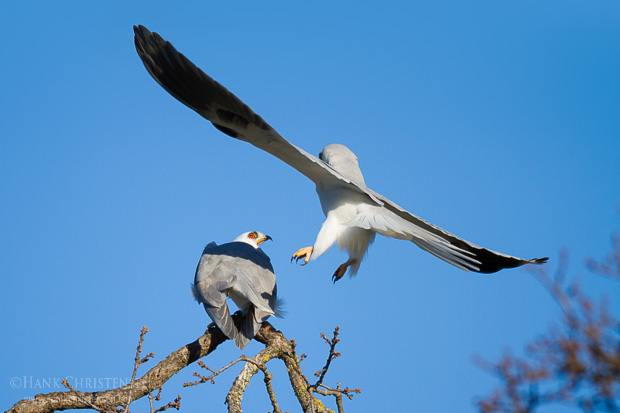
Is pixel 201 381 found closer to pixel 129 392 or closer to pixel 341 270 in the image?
pixel 129 392

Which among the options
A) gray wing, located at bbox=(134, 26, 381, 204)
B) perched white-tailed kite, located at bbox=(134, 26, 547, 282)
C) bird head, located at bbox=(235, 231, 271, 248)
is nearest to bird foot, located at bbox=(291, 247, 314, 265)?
perched white-tailed kite, located at bbox=(134, 26, 547, 282)

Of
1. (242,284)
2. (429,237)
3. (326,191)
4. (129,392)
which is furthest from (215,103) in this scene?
(129,392)

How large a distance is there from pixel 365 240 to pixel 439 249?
86cm

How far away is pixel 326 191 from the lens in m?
5.00

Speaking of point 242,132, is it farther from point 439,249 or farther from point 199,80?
point 439,249

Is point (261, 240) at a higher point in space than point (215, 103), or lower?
lower

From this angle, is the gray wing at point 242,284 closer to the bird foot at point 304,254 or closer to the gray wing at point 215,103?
the bird foot at point 304,254

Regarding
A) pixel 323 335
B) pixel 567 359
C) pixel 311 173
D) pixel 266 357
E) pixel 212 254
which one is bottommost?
pixel 567 359

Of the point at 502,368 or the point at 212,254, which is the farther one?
the point at 212,254

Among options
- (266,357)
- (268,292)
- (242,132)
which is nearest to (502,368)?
(266,357)

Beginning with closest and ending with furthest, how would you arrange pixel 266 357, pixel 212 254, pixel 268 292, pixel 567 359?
Result: pixel 567 359, pixel 266 357, pixel 268 292, pixel 212 254

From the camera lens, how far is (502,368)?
1908 millimetres

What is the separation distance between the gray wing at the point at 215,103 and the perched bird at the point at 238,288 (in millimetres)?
871

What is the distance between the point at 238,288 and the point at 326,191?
1125 mm
